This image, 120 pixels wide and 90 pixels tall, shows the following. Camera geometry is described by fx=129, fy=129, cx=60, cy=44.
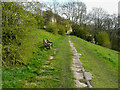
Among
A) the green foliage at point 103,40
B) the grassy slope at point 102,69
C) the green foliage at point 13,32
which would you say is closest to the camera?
the grassy slope at point 102,69

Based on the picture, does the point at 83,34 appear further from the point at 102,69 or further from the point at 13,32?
the point at 13,32

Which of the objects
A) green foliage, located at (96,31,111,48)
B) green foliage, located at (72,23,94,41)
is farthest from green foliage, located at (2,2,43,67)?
green foliage, located at (72,23,94,41)

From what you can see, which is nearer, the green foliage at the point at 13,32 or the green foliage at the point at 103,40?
the green foliage at the point at 13,32

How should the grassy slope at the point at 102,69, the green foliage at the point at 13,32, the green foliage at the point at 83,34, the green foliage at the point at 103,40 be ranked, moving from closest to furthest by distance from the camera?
the grassy slope at the point at 102,69, the green foliage at the point at 13,32, the green foliage at the point at 103,40, the green foliage at the point at 83,34

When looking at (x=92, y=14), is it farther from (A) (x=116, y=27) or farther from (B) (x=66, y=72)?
(B) (x=66, y=72)

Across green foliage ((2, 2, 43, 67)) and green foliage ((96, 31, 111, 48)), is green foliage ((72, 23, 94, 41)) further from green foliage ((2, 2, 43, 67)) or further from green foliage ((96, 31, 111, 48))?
green foliage ((2, 2, 43, 67))

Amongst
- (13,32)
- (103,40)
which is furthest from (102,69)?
(103,40)

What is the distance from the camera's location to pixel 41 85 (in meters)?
4.02

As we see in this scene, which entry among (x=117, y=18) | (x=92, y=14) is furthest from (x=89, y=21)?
(x=117, y=18)

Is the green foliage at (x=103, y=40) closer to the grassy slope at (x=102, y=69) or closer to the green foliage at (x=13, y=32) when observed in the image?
the grassy slope at (x=102, y=69)

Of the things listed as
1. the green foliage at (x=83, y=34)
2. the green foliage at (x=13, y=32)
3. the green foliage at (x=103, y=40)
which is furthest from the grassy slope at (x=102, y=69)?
the green foliage at (x=83, y=34)

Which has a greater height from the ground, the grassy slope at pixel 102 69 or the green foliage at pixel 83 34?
the green foliage at pixel 83 34

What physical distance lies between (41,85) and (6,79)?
49.9 inches

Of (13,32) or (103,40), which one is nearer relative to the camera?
(13,32)
